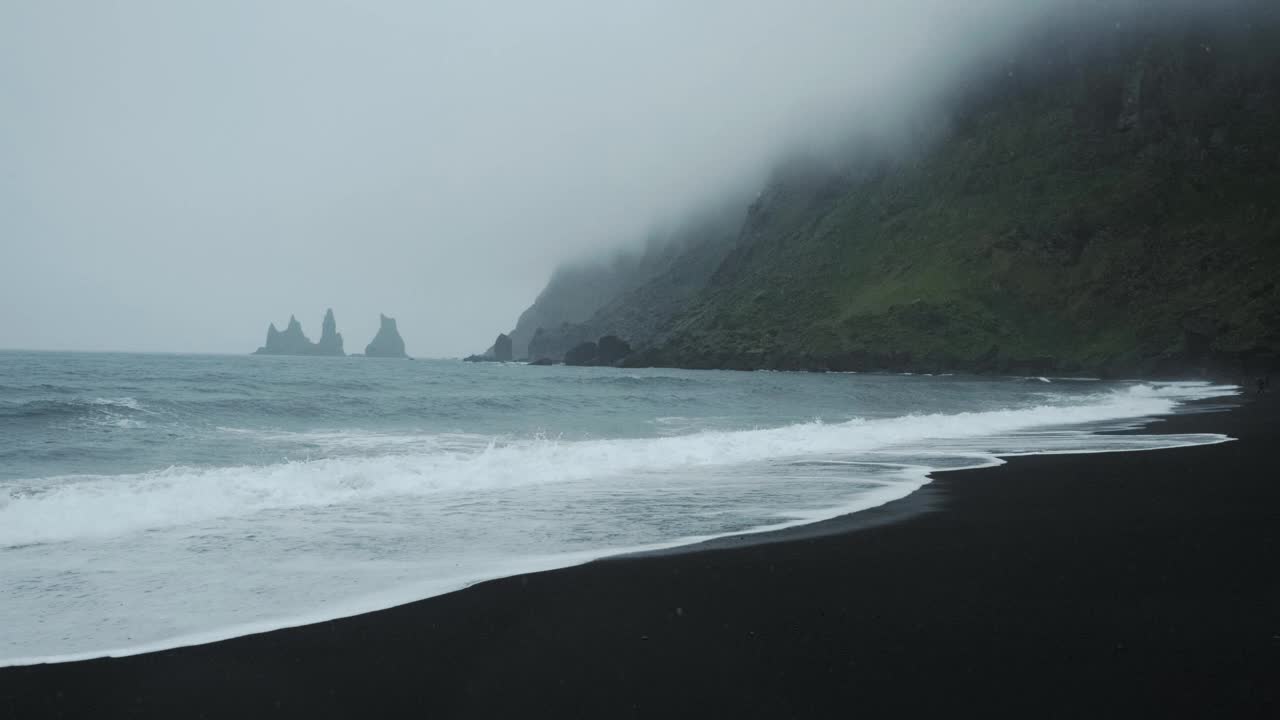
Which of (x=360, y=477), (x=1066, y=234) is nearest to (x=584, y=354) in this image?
(x=1066, y=234)

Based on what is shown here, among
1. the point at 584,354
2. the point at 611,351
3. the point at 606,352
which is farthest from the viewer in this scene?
the point at 584,354

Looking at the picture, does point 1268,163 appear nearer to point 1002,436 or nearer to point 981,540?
point 1002,436

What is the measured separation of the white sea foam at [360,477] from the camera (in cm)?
1295

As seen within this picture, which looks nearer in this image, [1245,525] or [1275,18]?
[1245,525]

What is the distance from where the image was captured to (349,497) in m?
15.7

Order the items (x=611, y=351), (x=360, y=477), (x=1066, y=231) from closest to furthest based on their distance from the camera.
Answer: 1. (x=360, y=477)
2. (x=1066, y=231)
3. (x=611, y=351)

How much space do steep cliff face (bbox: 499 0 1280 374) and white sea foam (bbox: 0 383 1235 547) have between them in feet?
277

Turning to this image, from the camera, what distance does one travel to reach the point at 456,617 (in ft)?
24.7

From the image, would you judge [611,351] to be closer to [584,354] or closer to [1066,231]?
[584,354]

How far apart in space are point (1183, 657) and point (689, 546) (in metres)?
5.74

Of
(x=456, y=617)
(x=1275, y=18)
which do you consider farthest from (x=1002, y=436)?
(x=1275, y=18)

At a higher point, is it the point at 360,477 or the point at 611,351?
the point at 611,351

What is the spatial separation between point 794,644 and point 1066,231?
141114 mm

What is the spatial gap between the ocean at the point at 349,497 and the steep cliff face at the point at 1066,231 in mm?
85288
